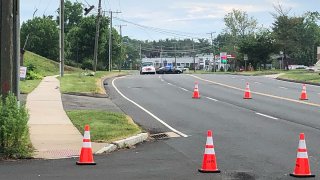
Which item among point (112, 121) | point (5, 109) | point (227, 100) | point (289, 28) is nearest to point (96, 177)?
point (5, 109)

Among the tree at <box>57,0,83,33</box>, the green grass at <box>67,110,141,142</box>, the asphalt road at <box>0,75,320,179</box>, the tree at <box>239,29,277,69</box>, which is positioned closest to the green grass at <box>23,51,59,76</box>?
the tree at <box>239,29,277,69</box>

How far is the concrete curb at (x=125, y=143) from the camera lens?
37.0 ft

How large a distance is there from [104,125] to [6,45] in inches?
151

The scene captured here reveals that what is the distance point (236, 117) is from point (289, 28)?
70.8 metres

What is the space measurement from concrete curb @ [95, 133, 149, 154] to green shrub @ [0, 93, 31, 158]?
150cm

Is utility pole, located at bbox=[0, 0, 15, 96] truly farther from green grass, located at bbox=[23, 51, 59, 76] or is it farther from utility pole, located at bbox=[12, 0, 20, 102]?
green grass, located at bbox=[23, 51, 59, 76]

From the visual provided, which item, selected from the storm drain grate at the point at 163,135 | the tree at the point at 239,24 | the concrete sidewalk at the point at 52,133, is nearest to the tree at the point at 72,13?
the tree at the point at 239,24

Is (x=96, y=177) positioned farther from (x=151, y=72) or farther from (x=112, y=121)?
(x=151, y=72)

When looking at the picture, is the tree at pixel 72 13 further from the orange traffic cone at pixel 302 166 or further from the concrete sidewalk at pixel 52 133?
the orange traffic cone at pixel 302 166

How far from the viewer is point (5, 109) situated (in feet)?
35.3

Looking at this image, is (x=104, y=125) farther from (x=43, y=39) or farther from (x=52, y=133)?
(x=43, y=39)

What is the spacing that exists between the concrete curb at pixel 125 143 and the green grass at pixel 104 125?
0.28 meters

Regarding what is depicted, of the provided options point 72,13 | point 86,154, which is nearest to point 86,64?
point 72,13

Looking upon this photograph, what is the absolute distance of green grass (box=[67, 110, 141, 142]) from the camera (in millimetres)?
12803
